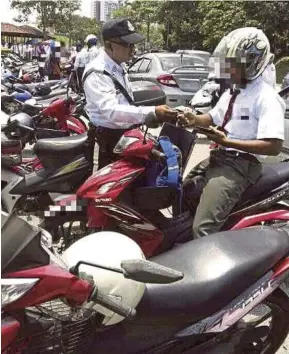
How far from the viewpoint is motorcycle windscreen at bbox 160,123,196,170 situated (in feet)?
11.2

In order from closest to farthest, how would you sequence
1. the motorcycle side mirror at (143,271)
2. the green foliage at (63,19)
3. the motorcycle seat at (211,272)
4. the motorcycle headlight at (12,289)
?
the motorcycle headlight at (12,289)
the motorcycle side mirror at (143,271)
the motorcycle seat at (211,272)
the green foliage at (63,19)

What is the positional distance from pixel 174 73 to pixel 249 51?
7353mm

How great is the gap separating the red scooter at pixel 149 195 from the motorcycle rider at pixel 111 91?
1.09ft

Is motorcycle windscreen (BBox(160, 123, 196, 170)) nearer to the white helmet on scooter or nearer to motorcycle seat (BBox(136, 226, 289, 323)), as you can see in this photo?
motorcycle seat (BBox(136, 226, 289, 323))

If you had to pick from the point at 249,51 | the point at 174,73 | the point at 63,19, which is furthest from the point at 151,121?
the point at 63,19

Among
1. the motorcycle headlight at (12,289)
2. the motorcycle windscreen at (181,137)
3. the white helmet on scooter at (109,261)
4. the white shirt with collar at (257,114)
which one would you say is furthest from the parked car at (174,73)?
the motorcycle headlight at (12,289)

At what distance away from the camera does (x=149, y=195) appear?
11.0 feet

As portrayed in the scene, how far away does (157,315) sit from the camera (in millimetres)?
2078

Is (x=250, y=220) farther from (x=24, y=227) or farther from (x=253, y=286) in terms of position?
(x=24, y=227)

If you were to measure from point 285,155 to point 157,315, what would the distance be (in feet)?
10.1

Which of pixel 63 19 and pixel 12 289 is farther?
pixel 63 19

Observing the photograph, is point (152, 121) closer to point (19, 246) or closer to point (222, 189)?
point (222, 189)

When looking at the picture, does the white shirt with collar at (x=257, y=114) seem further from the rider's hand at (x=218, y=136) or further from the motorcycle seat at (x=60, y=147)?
the motorcycle seat at (x=60, y=147)

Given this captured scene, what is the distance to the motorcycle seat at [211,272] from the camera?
82.3 inches
